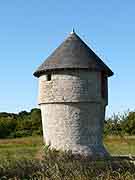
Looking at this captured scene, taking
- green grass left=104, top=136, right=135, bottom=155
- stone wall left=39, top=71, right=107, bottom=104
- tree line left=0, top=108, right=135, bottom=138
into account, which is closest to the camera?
stone wall left=39, top=71, right=107, bottom=104

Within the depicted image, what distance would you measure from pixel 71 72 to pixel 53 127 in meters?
2.48

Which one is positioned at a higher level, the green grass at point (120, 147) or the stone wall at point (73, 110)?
the stone wall at point (73, 110)

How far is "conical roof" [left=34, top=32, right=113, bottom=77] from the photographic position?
18500 millimetres

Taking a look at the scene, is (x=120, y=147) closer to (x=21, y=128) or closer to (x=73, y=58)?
(x=73, y=58)

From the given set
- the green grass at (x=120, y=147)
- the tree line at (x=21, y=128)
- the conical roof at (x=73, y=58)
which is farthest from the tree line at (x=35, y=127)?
the conical roof at (x=73, y=58)

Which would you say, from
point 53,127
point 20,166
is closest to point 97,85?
point 53,127

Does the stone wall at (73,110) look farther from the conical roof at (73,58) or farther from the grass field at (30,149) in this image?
the grass field at (30,149)

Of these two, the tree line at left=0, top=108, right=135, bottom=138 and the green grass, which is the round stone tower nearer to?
the green grass

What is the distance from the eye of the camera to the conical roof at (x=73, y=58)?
18.5 meters

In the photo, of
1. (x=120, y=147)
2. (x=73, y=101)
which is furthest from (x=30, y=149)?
(x=120, y=147)

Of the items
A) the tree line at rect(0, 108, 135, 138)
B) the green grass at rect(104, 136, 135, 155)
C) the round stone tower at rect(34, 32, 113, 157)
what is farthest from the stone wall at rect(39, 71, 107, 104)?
the tree line at rect(0, 108, 135, 138)

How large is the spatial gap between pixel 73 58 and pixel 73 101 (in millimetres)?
1873

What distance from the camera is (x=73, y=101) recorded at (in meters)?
18.3

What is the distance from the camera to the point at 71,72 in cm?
1842
